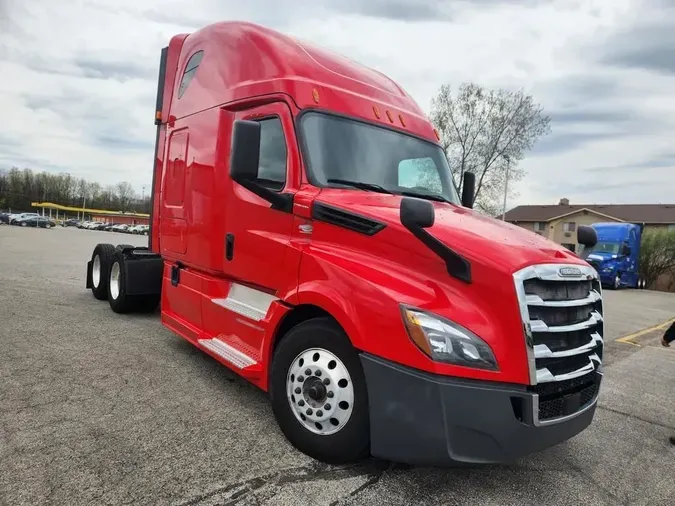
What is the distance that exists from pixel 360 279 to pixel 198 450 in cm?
163

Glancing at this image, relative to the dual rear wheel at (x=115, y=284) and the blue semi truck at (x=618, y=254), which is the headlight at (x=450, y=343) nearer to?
the dual rear wheel at (x=115, y=284)

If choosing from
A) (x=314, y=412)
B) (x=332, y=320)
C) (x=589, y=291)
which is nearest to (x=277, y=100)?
(x=332, y=320)

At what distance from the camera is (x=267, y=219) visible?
12.9 ft

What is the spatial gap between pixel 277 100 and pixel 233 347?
7.04 ft

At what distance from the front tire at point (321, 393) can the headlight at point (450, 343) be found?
20.1 inches

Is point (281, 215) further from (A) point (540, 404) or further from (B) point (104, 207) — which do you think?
(B) point (104, 207)

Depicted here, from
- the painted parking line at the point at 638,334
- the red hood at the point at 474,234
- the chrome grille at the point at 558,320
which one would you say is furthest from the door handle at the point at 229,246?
the painted parking line at the point at 638,334

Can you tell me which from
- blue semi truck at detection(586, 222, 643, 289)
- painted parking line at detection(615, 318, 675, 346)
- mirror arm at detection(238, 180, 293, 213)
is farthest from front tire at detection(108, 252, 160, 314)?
blue semi truck at detection(586, 222, 643, 289)

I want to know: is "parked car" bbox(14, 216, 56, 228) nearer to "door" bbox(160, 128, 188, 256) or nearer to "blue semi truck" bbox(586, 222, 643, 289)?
"blue semi truck" bbox(586, 222, 643, 289)

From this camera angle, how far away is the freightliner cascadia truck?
2.69 metres

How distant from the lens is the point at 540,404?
2.81 meters

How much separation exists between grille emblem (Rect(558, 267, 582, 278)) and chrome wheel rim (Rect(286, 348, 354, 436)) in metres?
1.46

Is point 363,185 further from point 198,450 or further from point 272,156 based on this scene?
point 198,450

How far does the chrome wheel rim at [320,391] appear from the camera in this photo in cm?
308
